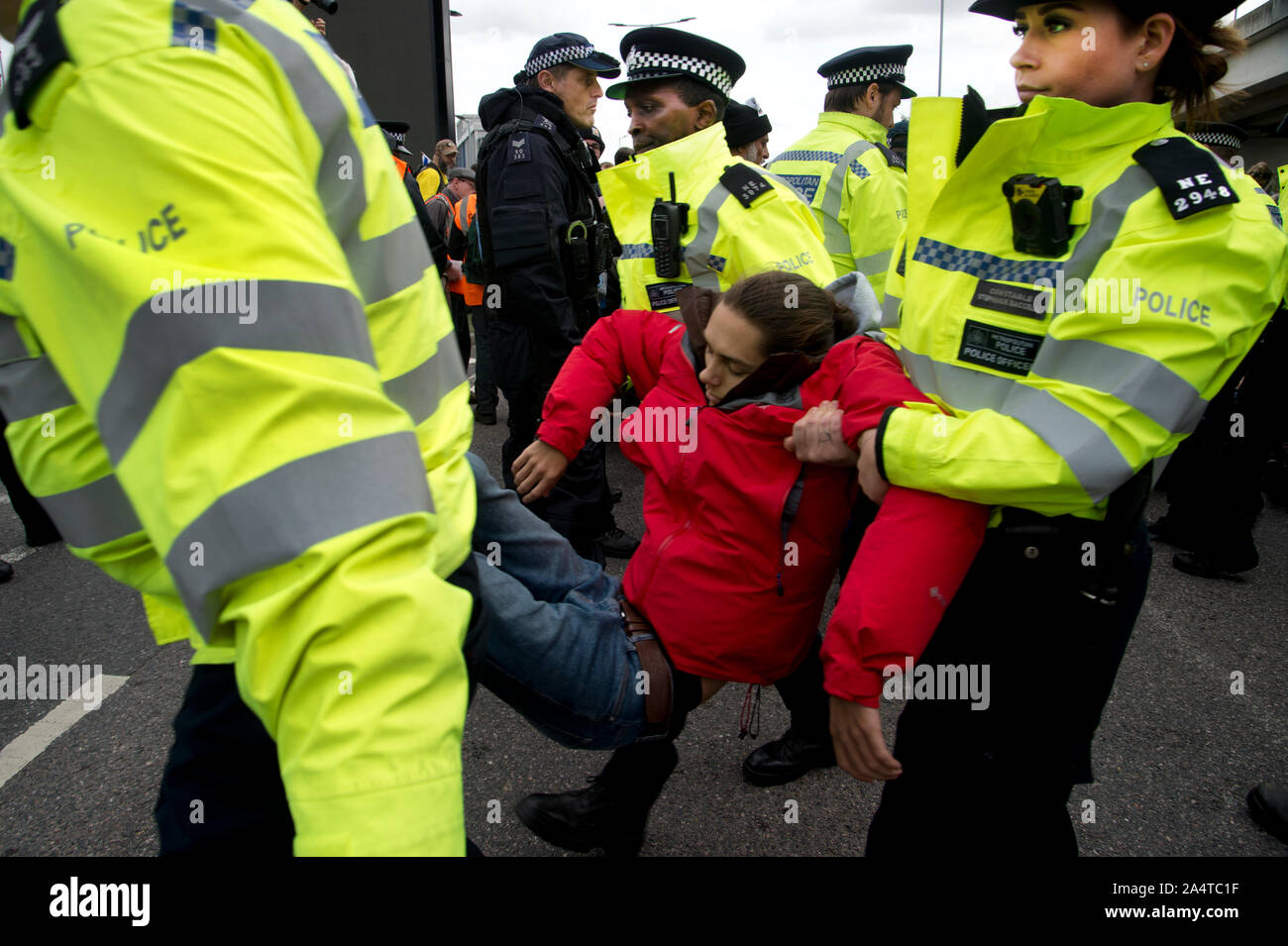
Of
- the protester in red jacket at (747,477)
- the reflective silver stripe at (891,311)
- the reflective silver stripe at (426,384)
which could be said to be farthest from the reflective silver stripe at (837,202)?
the reflective silver stripe at (426,384)

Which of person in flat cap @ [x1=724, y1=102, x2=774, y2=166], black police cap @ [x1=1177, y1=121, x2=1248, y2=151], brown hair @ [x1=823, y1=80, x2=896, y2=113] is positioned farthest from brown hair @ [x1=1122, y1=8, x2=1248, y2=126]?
black police cap @ [x1=1177, y1=121, x2=1248, y2=151]

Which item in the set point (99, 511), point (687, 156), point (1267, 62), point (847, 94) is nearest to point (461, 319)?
point (847, 94)

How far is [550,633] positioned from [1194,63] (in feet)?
4.89

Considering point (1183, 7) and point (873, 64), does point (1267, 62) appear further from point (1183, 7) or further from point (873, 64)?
point (1183, 7)

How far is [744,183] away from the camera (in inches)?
97.5

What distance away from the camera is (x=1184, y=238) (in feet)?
3.76

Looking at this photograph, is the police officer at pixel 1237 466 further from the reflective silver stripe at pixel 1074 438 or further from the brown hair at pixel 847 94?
the reflective silver stripe at pixel 1074 438

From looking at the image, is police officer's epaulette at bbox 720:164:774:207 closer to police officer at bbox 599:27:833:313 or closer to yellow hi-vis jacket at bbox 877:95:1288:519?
police officer at bbox 599:27:833:313

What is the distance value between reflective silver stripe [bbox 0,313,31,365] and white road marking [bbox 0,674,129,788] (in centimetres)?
243

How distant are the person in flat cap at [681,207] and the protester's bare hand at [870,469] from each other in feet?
3.07

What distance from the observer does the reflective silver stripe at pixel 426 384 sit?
2.58ft
